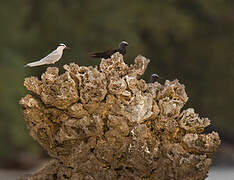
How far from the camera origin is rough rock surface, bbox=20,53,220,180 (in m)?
3.97

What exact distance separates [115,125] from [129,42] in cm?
715

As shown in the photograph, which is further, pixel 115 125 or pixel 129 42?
pixel 129 42

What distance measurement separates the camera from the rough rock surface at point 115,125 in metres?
3.97

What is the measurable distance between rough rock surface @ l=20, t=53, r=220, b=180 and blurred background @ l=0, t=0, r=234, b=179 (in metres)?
5.93

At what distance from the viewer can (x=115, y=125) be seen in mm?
4039

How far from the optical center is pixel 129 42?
11.1 meters

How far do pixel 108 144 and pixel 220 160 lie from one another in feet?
28.8

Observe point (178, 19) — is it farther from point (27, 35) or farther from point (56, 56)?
point (56, 56)

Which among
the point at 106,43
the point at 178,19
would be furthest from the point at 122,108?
the point at 178,19

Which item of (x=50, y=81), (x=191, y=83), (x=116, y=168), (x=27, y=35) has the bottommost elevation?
(x=116, y=168)

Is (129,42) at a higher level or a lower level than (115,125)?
higher

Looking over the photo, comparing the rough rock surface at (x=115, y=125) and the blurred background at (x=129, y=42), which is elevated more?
the blurred background at (x=129, y=42)

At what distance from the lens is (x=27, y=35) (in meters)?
11.1

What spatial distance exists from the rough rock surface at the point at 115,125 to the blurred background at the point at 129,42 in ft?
19.5
